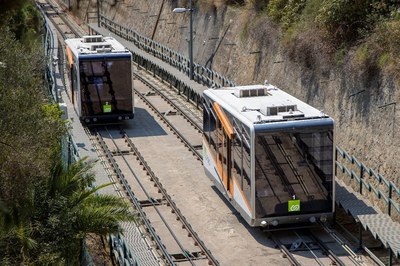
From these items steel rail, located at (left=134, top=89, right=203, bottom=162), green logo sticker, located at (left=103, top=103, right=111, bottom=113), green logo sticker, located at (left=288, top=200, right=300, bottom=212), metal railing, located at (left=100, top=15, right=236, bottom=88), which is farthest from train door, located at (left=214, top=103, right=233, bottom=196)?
metal railing, located at (left=100, top=15, right=236, bottom=88)

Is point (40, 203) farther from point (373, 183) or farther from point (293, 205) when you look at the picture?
point (373, 183)

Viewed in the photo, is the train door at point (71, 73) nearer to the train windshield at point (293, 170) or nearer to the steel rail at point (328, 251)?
the train windshield at point (293, 170)

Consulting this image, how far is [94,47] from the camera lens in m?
31.6

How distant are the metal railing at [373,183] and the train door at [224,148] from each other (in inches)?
121

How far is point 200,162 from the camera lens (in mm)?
27500

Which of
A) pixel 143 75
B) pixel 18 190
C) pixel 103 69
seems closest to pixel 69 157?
pixel 103 69

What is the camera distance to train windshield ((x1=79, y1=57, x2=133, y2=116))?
102ft

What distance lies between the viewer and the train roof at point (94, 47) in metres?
31.1

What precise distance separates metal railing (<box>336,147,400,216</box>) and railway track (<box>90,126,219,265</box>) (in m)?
4.32

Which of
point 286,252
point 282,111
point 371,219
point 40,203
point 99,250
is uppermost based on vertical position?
point 282,111

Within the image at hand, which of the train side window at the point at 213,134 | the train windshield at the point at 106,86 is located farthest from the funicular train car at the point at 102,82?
the train side window at the point at 213,134

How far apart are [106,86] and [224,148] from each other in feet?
35.5

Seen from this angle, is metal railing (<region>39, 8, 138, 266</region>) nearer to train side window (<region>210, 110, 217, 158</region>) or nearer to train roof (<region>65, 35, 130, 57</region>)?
train roof (<region>65, 35, 130, 57</region>)

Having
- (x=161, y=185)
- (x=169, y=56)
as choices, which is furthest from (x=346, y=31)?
(x=169, y=56)
